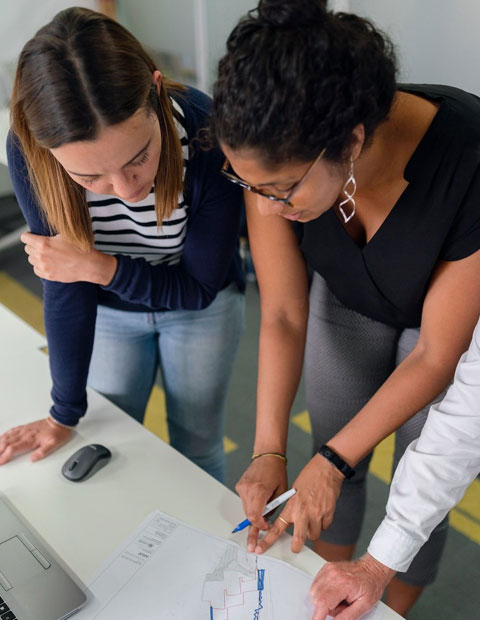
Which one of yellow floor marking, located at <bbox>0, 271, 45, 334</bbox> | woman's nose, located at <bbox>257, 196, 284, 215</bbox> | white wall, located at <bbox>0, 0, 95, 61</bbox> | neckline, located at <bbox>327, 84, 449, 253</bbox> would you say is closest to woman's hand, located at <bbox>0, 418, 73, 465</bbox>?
woman's nose, located at <bbox>257, 196, 284, 215</bbox>

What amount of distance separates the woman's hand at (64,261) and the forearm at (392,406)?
0.52 m

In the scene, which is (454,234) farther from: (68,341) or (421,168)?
(68,341)

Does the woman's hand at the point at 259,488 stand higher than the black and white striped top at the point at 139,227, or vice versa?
the black and white striped top at the point at 139,227

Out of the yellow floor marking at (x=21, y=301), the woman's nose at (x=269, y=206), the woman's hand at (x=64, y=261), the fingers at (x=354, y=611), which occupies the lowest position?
the yellow floor marking at (x=21, y=301)

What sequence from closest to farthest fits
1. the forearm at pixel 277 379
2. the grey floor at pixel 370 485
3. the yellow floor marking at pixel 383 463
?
1. the forearm at pixel 277 379
2. the grey floor at pixel 370 485
3. the yellow floor marking at pixel 383 463

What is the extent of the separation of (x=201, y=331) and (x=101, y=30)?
654 mm

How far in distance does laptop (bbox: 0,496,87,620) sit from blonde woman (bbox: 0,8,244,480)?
18 cm

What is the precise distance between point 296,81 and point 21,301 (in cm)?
266

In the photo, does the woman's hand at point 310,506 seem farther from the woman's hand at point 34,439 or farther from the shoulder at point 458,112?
the shoulder at point 458,112

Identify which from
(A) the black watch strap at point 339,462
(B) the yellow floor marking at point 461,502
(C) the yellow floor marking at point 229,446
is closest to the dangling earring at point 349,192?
(A) the black watch strap at point 339,462

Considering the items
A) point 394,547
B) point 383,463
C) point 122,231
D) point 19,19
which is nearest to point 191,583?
point 394,547

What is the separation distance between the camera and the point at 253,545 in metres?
0.97

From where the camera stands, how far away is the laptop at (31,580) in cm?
88

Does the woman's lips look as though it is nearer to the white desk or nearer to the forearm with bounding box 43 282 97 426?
the forearm with bounding box 43 282 97 426
